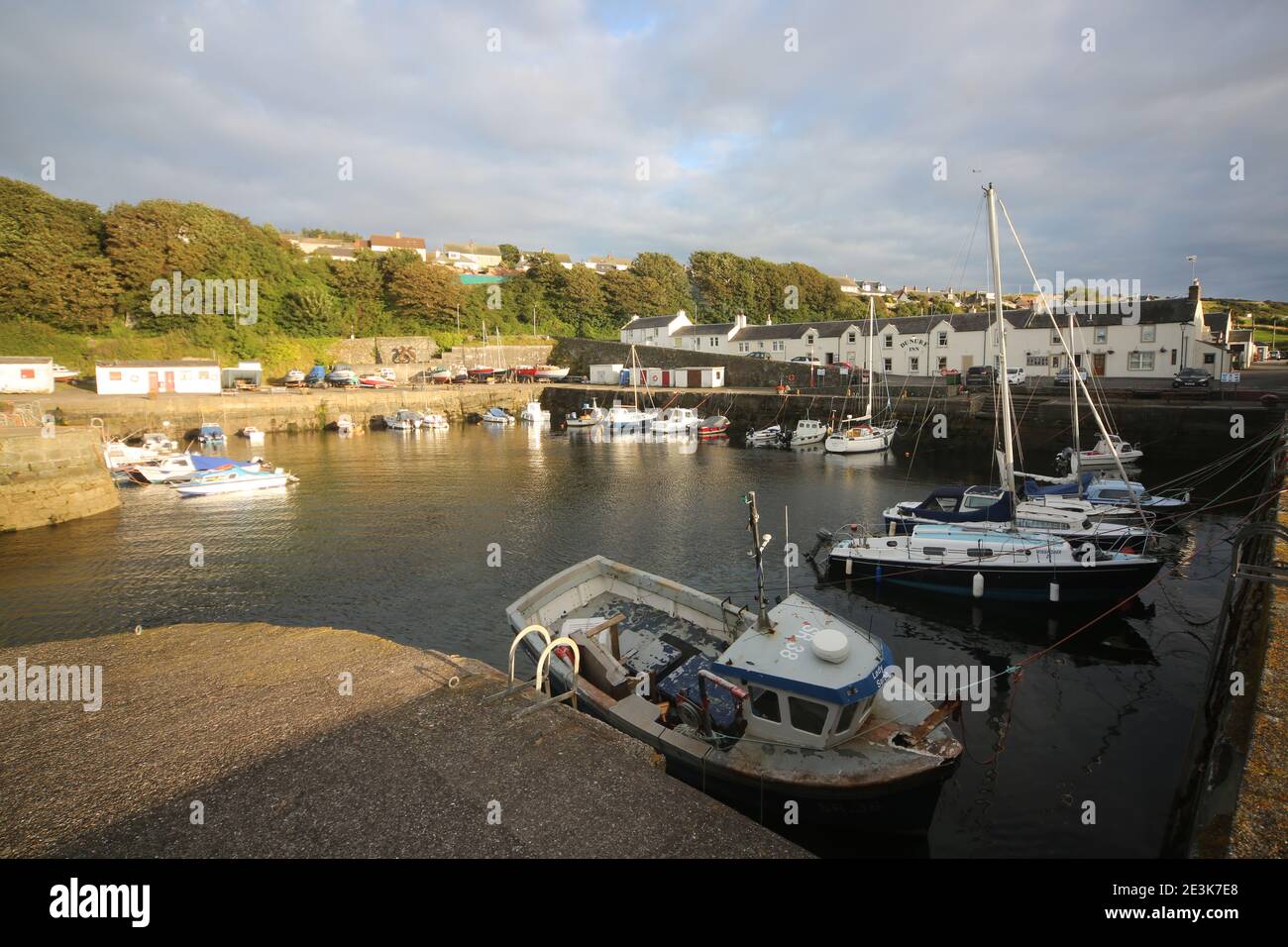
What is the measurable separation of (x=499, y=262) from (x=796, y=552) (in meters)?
116

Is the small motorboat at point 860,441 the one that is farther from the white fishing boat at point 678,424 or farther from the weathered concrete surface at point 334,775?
the weathered concrete surface at point 334,775

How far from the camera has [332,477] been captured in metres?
32.1

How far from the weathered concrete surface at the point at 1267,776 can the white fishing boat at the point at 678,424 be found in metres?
40.6

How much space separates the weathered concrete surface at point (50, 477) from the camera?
21.8 metres

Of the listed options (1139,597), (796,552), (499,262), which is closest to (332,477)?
(796,552)

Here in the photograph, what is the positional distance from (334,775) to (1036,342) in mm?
52978

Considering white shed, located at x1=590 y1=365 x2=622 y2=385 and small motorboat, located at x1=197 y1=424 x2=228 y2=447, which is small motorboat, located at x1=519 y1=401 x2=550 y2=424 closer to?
white shed, located at x1=590 y1=365 x2=622 y2=385

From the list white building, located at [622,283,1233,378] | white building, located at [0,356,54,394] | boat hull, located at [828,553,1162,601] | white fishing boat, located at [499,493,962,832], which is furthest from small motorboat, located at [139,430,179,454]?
white building, located at [622,283,1233,378]

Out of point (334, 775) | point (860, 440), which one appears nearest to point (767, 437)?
point (860, 440)

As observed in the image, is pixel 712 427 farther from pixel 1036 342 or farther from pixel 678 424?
pixel 1036 342

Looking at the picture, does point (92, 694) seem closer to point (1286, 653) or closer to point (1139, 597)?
point (1286, 653)

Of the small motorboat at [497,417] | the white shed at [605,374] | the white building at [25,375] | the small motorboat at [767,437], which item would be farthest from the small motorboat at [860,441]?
the white building at [25,375]

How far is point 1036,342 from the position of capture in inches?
1844

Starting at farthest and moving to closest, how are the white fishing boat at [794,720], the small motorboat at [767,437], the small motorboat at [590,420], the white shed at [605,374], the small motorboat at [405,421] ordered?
the white shed at [605,374], the small motorboat at [405,421], the small motorboat at [590,420], the small motorboat at [767,437], the white fishing boat at [794,720]
